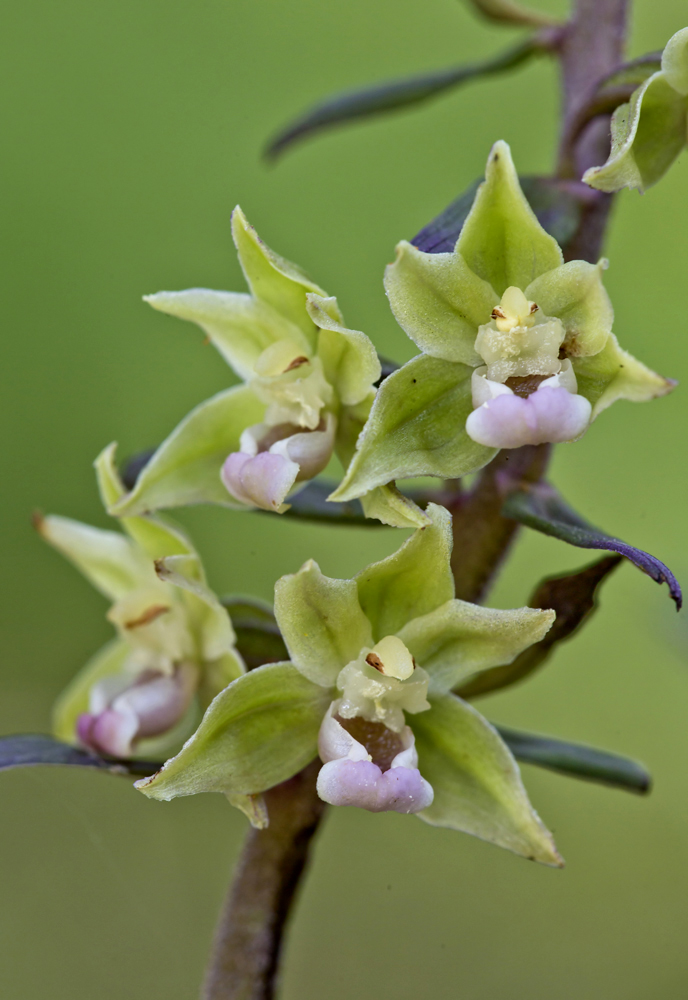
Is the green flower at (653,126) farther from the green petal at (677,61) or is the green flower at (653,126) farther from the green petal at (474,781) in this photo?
the green petal at (474,781)

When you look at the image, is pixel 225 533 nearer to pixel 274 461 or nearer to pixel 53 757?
pixel 53 757

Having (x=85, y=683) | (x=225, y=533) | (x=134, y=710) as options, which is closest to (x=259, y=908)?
(x=134, y=710)

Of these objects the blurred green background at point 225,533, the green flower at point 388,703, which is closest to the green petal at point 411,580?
the green flower at point 388,703

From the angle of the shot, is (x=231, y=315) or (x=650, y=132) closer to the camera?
(x=650, y=132)

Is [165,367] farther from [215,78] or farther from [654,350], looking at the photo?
[654,350]

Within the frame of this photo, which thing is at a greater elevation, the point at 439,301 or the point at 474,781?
the point at 439,301

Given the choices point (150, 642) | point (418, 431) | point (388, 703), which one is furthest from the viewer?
point (150, 642)
